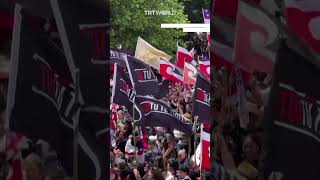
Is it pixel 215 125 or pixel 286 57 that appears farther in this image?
pixel 215 125

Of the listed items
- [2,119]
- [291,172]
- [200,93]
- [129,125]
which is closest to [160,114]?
[200,93]

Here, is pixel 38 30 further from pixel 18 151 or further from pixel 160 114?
pixel 160 114

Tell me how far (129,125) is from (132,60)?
18.0 ft

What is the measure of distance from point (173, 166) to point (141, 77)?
7.94 ft

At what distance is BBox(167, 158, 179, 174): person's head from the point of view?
15985mm

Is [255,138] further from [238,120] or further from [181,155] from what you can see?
[181,155]

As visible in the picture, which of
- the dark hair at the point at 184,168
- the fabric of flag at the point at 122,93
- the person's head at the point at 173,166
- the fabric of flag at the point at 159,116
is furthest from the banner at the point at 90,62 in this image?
the fabric of flag at the point at 122,93

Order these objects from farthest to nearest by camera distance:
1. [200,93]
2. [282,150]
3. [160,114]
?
[160,114], [200,93], [282,150]

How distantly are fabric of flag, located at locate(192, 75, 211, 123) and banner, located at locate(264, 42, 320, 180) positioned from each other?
35.1 ft

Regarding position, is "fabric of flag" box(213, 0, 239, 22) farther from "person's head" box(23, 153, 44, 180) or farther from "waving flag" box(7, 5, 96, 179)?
"person's head" box(23, 153, 44, 180)

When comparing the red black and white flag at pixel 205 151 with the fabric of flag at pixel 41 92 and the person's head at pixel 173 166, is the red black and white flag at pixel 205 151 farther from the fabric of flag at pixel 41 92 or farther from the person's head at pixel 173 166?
the fabric of flag at pixel 41 92

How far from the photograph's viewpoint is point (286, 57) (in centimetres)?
475

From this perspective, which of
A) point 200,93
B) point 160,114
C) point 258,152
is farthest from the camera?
point 160,114

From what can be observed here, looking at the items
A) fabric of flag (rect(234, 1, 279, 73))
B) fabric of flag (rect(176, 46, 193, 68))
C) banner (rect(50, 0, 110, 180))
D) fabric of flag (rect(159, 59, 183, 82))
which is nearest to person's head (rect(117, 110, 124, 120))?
fabric of flag (rect(176, 46, 193, 68))
